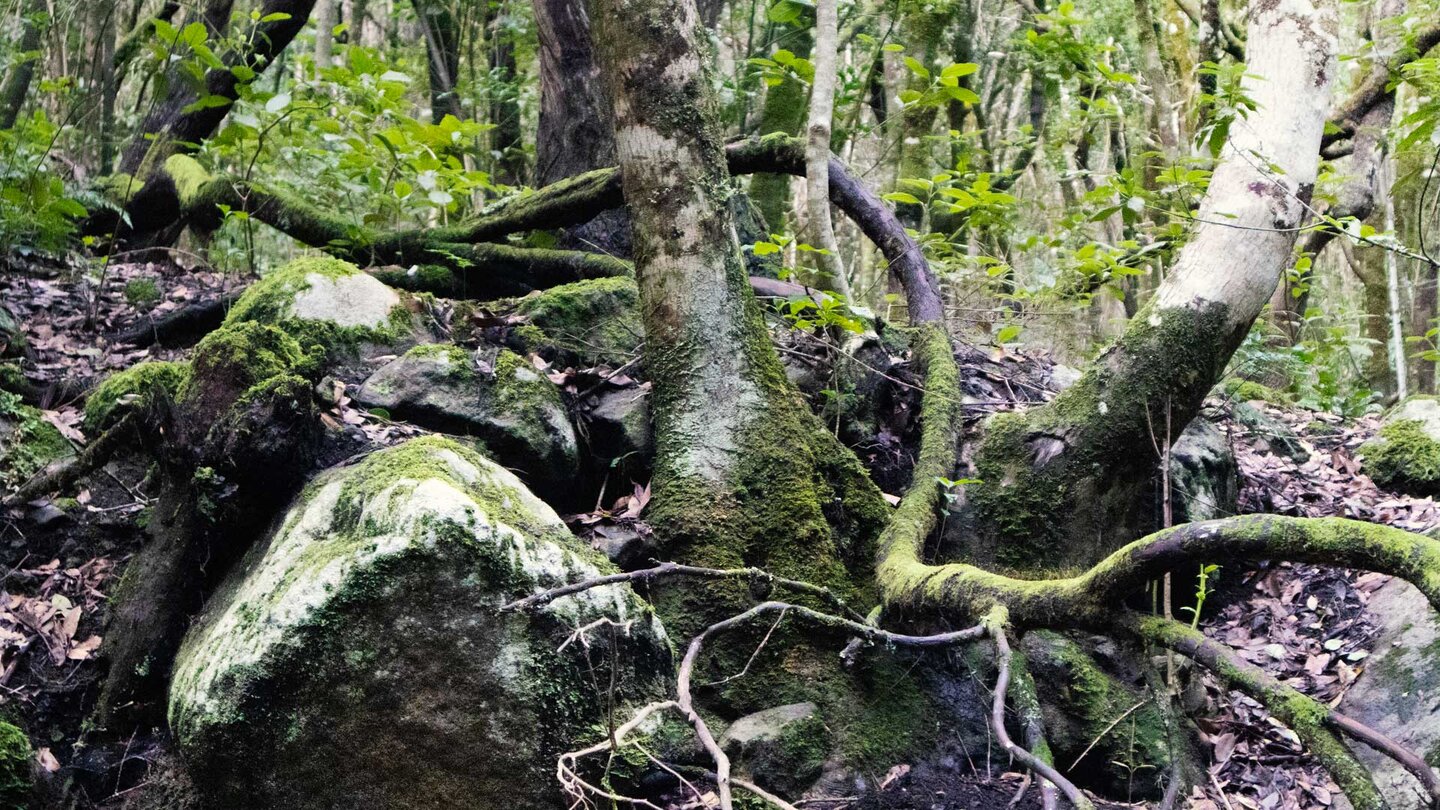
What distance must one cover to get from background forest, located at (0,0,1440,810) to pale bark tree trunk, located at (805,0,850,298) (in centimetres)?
2

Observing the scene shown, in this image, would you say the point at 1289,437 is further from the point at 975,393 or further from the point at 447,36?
the point at 447,36

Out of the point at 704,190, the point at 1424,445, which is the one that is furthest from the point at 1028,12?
the point at 704,190

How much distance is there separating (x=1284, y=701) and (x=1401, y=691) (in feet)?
6.20

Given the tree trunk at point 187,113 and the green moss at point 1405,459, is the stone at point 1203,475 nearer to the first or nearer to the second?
the green moss at point 1405,459

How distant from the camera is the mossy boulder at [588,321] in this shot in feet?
15.0

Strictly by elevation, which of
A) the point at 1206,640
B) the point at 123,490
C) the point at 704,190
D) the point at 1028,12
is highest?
the point at 1028,12

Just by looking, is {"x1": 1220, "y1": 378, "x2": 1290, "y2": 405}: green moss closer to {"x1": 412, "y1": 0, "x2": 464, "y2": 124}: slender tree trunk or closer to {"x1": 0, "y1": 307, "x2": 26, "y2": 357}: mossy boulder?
{"x1": 0, "y1": 307, "x2": 26, "y2": 357}: mossy boulder

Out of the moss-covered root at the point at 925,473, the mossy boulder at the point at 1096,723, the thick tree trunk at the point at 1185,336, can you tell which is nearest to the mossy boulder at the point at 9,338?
the moss-covered root at the point at 925,473

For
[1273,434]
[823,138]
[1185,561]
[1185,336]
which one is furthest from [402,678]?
[1273,434]

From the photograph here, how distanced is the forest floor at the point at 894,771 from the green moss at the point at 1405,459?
0.11 m

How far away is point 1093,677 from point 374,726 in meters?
2.58

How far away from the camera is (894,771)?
327cm

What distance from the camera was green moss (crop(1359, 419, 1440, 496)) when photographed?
5.32 m

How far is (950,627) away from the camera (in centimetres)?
309
